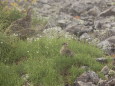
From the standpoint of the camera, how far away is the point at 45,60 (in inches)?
376

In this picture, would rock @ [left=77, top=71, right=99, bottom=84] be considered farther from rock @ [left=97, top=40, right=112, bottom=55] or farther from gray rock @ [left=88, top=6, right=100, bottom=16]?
gray rock @ [left=88, top=6, right=100, bottom=16]

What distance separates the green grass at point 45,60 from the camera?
29.1 ft

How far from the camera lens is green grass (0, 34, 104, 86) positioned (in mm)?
8859

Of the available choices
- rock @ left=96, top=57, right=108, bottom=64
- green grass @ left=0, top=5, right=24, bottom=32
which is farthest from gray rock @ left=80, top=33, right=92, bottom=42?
green grass @ left=0, top=5, right=24, bottom=32

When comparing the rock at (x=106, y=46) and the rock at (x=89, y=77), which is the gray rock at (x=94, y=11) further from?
the rock at (x=89, y=77)

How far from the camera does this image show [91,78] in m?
8.62

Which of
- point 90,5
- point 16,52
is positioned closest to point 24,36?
point 16,52

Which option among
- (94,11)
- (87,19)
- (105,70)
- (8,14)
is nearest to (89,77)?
(105,70)

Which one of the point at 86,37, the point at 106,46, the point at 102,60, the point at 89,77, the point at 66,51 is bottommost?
the point at 86,37

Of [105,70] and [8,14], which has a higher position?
[105,70]

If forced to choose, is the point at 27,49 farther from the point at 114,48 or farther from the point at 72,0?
the point at 72,0

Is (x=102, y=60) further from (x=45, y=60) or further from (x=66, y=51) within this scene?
(x=45, y=60)

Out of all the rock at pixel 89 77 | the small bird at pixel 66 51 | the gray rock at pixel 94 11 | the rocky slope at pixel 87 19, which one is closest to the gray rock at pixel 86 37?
the rocky slope at pixel 87 19

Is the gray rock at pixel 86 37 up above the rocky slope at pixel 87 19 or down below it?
above
